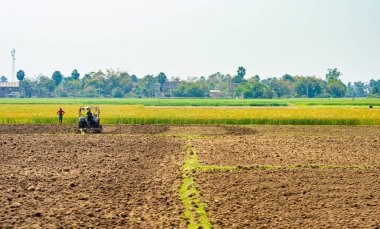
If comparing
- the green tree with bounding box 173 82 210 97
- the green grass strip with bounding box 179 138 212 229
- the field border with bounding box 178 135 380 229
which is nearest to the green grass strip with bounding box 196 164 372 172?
the field border with bounding box 178 135 380 229

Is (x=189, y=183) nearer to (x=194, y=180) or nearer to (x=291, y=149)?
(x=194, y=180)

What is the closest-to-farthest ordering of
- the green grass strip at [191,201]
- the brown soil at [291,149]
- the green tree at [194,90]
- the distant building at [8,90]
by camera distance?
1. the green grass strip at [191,201]
2. the brown soil at [291,149]
3. the green tree at [194,90]
4. the distant building at [8,90]

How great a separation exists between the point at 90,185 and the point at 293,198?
583cm

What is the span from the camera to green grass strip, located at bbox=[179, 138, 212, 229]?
10.5 metres

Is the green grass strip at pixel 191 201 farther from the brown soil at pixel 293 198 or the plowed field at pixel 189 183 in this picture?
the brown soil at pixel 293 198

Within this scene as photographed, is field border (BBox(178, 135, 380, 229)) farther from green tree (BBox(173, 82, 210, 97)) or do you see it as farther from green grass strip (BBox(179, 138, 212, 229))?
green tree (BBox(173, 82, 210, 97))


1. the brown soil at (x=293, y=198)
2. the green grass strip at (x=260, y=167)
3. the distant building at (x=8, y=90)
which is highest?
the distant building at (x=8, y=90)

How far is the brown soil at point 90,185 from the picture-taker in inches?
425

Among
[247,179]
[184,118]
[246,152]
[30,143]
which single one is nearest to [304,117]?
[184,118]

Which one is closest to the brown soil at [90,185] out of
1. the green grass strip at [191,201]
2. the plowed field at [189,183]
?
the plowed field at [189,183]

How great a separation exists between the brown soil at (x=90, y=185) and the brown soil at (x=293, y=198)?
117 cm

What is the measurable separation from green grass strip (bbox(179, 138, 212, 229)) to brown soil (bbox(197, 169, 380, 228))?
0.20 m

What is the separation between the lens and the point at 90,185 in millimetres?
14367

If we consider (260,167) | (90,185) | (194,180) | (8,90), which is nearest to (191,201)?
(194,180)
